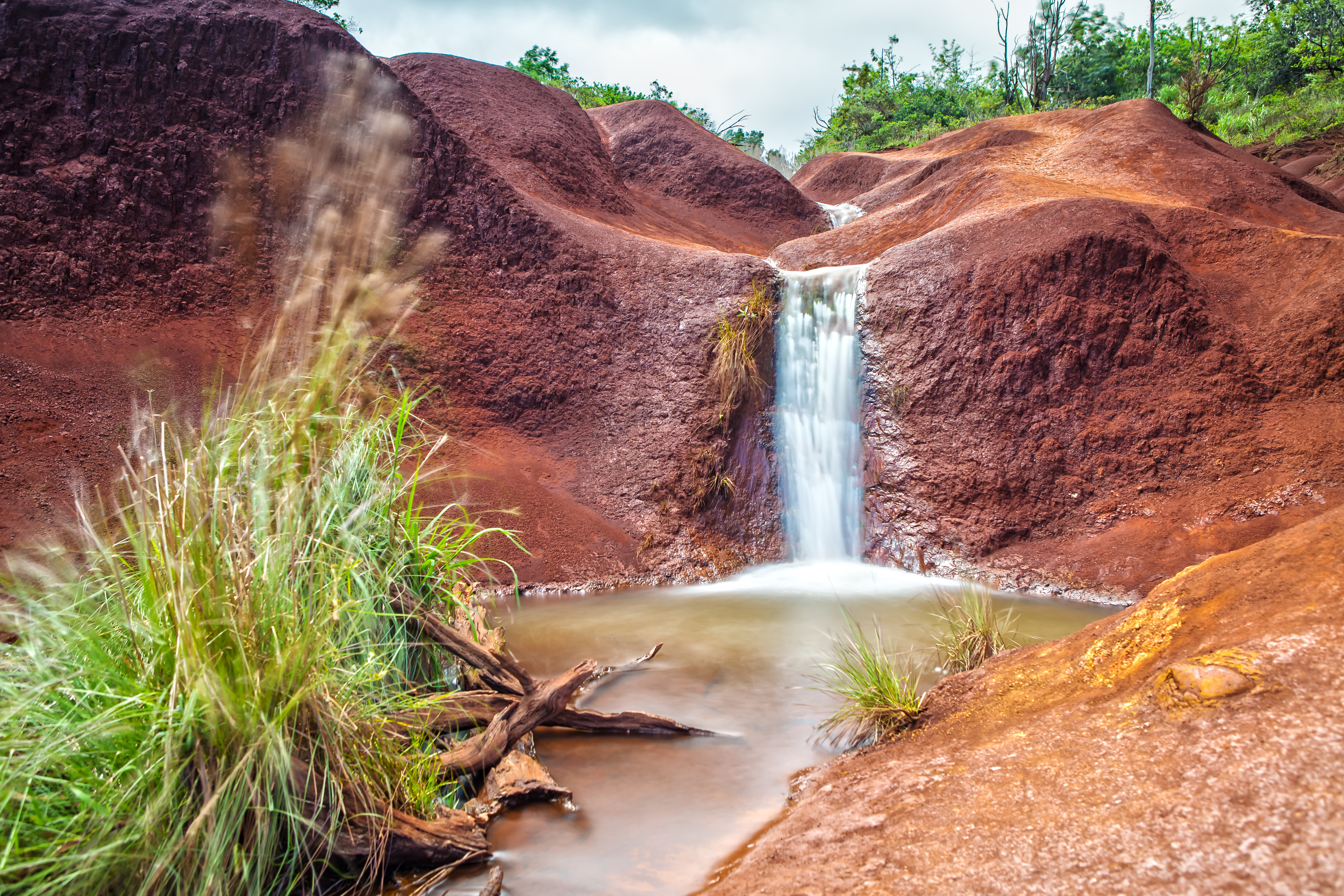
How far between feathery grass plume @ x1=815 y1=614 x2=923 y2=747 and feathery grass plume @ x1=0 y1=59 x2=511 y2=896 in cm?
194

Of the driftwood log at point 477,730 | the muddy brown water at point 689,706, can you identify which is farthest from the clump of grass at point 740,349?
the driftwood log at point 477,730

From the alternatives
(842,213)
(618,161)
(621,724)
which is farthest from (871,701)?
(618,161)

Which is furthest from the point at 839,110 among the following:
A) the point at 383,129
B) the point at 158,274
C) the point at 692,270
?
the point at 383,129

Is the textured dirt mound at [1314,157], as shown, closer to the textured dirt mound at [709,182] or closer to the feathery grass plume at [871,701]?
the textured dirt mound at [709,182]

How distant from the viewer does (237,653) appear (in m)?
1.98

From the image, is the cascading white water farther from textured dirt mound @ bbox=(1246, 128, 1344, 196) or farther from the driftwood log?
the driftwood log

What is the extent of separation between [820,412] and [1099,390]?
313 centimetres

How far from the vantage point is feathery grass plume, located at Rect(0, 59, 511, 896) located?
181cm

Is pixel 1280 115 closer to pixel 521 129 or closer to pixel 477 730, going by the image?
pixel 521 129

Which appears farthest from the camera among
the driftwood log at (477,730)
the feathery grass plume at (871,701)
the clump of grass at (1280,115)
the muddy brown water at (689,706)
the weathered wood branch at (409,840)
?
the clump of grass at (1280,115)

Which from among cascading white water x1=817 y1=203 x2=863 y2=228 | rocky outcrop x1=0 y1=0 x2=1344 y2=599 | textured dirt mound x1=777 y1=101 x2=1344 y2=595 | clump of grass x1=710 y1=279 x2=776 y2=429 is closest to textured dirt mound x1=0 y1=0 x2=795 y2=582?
rocky outcrop x1=0 y1=0 x2=1344 y2=599

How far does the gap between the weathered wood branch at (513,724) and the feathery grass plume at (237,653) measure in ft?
1.11

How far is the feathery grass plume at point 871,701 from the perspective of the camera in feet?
11.1

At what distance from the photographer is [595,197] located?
1443 centimetres
